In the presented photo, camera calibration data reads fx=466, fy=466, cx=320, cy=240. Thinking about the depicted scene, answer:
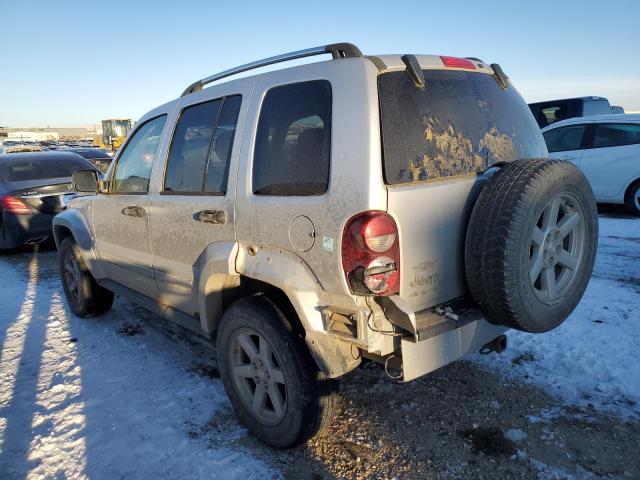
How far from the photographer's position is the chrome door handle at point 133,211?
3.48m

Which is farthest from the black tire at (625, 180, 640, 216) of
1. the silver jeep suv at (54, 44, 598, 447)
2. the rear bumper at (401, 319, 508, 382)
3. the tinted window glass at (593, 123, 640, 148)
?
the rear bumper at (401, 319, 508, 382)

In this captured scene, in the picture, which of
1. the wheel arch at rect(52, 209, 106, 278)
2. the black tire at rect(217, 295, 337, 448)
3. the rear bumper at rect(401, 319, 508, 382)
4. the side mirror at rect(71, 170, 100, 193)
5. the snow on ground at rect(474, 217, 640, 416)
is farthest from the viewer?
the wheel arch at rect(52, 209, 106, 278)

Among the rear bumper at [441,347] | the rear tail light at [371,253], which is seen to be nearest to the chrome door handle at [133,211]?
the rear tail light at [371,253]

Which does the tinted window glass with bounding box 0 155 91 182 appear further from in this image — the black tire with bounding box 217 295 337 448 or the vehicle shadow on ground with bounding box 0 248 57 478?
the black tire with bounding box 217 295 337 448

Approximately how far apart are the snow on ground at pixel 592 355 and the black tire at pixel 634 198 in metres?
4.43

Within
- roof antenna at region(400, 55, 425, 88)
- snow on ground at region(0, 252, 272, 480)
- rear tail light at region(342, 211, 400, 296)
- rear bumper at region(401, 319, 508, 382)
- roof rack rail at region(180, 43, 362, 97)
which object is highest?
roof rack rail at region(180, 43, 362, 97)

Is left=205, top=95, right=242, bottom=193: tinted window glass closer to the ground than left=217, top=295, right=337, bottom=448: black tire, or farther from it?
farther from it

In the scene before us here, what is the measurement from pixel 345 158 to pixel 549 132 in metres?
8.83

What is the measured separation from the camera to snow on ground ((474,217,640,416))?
117 inches

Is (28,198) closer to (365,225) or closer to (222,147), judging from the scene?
(222,147)

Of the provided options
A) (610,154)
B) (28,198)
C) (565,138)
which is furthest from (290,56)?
(565,138)

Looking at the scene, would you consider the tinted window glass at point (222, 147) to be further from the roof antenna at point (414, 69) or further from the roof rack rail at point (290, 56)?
the roof antenna at point (414, 69)

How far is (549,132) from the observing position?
9.45m

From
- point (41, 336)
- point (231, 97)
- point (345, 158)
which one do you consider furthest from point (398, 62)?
point (41, 336)
